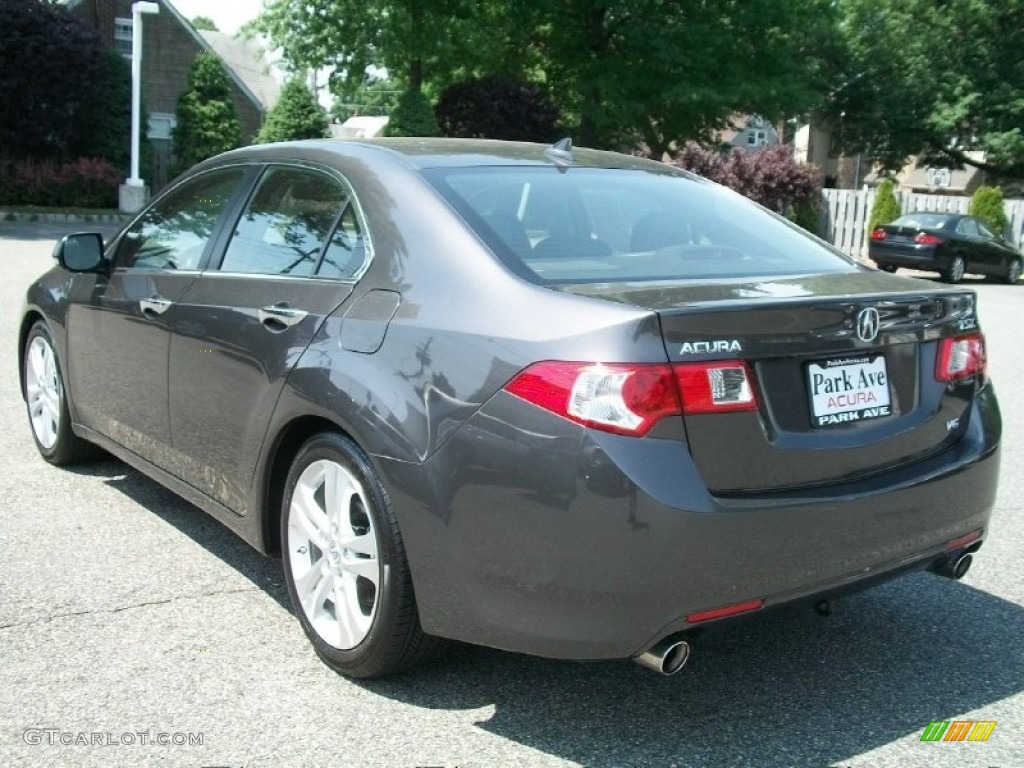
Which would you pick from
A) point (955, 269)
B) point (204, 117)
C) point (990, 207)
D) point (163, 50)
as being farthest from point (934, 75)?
point (163, 50)

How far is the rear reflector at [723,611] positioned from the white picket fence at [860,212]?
28.6 metres

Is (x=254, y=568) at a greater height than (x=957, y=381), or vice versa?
(x=957, y=381)

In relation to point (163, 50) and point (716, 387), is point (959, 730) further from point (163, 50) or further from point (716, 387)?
point (163, 50)

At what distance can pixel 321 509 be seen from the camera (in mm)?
3541

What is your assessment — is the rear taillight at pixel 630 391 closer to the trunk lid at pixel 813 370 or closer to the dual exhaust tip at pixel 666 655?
the trunk lid at pixel 813 370

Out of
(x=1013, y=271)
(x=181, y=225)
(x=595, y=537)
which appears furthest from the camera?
(x=1013, y=271)

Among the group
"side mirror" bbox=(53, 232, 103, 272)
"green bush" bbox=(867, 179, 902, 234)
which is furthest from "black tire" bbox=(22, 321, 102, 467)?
"green bush" bbox=(867, 179, 902, 234)

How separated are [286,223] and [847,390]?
2.01 m

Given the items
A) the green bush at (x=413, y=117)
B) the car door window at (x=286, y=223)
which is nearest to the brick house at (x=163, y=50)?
the green bush at (x=413, y=117)

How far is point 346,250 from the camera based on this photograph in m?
3.66

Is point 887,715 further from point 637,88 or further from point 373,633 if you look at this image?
point 637,88

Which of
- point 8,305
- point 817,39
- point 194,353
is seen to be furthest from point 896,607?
point 817,39

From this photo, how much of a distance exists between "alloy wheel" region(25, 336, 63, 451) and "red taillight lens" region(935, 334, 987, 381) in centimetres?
397

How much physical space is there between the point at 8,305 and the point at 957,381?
34.7ft
